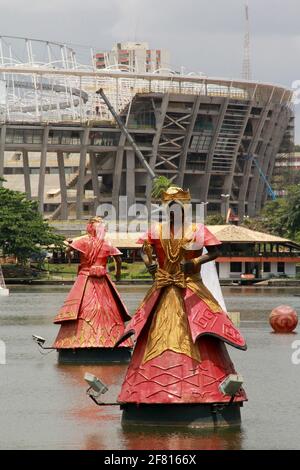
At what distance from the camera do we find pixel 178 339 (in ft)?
84.7

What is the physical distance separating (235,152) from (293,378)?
149m

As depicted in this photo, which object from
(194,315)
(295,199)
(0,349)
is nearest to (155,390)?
(194,315)

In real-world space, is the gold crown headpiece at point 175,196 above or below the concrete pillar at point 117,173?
above

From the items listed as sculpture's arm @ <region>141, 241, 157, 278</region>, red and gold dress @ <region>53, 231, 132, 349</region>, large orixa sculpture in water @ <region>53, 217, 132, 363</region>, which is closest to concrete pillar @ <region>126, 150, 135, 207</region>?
large orixa sculpture in water @ <region>53, 217, 132, 363</region>

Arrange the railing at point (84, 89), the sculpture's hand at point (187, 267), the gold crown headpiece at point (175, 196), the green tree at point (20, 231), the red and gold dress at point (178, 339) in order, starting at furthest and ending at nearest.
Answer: the railing at point (84, 89), the green tree at point (20, 231), the gold crown headpiece at point (175, 196), the sculpture's hand at point (187, 267), the red and gold dress at point (178, 339)

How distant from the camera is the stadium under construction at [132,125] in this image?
173 m

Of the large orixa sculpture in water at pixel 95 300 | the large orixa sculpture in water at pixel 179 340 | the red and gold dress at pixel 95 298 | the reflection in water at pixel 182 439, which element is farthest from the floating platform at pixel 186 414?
the red and gold dress at pixel 95 298

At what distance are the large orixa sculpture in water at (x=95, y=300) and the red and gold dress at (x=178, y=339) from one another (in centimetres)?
1235

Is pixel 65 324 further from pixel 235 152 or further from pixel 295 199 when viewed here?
pixel 235 152

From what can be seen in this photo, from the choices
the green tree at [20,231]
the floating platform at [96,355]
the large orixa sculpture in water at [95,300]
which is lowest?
the green tree at [20,231]

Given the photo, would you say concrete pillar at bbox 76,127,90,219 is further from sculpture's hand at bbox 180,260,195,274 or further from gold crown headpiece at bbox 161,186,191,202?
sculpture's hand at bbox 180,260,195,274

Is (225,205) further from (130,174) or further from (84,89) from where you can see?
(84,89)

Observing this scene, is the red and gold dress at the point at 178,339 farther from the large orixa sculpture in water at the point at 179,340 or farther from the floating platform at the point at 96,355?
the floating platform at the point at 96,355

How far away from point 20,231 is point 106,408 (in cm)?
9174
